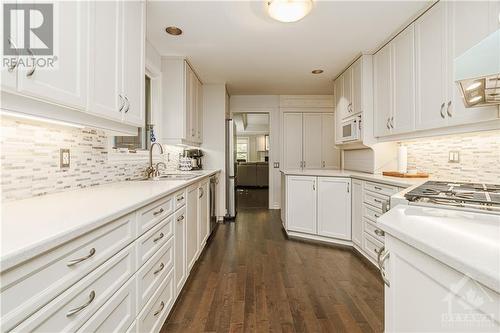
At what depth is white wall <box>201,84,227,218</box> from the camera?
4348 mm

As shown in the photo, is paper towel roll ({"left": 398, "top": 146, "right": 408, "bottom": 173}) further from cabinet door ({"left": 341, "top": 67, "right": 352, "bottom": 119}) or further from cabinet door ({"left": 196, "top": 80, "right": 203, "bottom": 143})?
cabinet door ({"left": 196, "top": 80, "right": 203, "bottom": 143})

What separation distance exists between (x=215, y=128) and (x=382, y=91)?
8.71 ft

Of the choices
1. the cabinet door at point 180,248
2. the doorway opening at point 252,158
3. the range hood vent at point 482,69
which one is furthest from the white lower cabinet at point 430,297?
the doorway opening at point 252,158

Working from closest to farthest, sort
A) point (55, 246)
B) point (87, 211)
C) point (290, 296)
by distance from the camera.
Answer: point (55, 246)
point (87, 211)
point (290, 296)

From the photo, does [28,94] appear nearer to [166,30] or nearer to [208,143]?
[166,30]

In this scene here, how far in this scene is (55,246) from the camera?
695 mm

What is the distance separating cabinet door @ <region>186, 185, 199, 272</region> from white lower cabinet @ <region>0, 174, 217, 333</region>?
26 centimetres

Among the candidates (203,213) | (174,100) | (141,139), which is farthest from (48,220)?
(174,100)

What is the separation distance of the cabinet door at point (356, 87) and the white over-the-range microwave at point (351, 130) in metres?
0.12

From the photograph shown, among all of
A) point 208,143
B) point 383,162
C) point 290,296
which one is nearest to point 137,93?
point 290,296

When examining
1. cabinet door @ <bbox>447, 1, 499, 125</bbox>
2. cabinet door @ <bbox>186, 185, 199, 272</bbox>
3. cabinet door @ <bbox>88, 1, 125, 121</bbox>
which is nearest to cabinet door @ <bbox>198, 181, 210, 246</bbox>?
cabinet door @ <bbox>186, 185, 199, 272</bbox>

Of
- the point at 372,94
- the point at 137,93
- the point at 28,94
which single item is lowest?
the point at 28,94

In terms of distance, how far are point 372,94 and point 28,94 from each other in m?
3.29

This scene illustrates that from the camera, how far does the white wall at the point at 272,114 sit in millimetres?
5273
